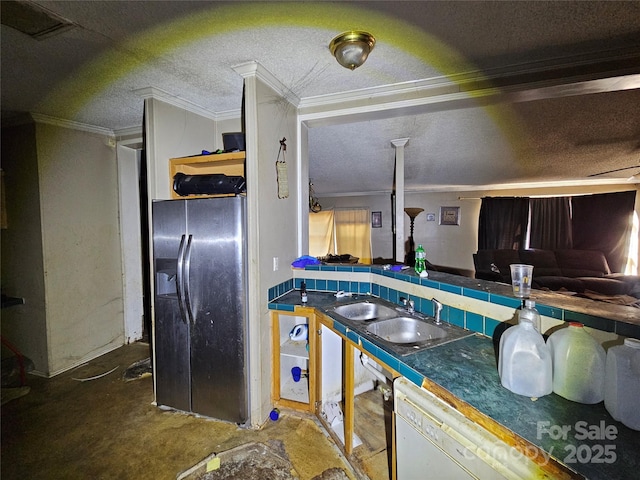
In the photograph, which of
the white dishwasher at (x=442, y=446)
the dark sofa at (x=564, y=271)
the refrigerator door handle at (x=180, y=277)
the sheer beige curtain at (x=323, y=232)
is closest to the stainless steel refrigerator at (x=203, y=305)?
the refrigerator door handle at (x=180, y=277)

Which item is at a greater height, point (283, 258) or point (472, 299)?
point (283, 258)

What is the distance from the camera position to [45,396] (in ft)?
7.46

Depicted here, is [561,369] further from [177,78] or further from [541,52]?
[177,78]

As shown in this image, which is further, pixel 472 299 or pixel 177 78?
pixel 177 78

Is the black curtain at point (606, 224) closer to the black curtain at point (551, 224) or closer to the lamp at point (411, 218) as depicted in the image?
the black curtain at point (551, 224)

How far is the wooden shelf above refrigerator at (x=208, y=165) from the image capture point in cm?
197

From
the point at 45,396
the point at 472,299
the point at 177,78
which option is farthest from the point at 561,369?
the point at 45,396

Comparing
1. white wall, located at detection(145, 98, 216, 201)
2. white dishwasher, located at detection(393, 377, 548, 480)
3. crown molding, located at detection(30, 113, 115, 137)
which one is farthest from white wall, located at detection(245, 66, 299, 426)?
crown molding, located at detection(30, 113, 115, 137)

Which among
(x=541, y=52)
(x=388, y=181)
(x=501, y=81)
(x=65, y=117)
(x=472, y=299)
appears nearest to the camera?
(x=472, y=299)

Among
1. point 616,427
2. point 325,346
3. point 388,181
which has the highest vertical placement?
point 388,181

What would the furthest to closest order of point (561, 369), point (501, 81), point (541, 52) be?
point (501, 81) → point (541, 52) → point (561, 369)

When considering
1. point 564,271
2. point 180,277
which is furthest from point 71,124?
point 564,271

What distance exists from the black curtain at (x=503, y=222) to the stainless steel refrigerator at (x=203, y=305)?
19.6 feet

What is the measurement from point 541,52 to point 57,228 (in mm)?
3978
